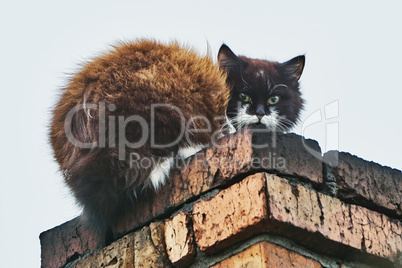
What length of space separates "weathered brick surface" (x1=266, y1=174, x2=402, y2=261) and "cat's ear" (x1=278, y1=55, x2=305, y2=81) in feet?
6.13

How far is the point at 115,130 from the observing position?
2.33 metres

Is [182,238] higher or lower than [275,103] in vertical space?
lower

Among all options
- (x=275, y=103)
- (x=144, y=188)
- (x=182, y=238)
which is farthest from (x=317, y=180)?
(x=275, y=103)

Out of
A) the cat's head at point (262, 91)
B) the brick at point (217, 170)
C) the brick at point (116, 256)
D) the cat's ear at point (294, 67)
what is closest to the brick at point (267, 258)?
the brick at point (217, 170)

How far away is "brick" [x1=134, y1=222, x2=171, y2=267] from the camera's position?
2.10 m

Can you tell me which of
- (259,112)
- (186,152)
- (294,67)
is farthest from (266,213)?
(294,67)

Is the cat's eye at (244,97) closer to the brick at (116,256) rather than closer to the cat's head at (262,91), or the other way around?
the cat's head at (262,91)

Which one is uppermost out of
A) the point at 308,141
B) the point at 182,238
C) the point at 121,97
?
the point at 121,97

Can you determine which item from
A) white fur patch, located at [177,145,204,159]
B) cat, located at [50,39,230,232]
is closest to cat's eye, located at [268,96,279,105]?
cat, located at [50,39,230,232]

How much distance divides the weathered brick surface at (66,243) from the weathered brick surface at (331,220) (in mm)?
817

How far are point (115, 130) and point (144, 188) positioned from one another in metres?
0.25

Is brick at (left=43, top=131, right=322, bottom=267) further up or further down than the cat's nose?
further down

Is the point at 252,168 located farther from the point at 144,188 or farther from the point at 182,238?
the point at 144,188

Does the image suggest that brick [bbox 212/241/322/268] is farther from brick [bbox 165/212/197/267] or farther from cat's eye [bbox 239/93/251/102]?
cat's eye [bbox 239/93/251/102]
